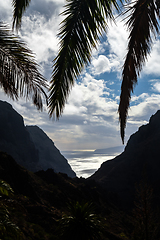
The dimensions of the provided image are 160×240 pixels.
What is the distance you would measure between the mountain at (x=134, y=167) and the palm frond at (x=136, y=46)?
52743 millimetres

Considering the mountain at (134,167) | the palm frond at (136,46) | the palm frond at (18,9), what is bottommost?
the mountain at (134,167)

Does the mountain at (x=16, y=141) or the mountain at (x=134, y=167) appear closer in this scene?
the mountain at (x=134, y=167)

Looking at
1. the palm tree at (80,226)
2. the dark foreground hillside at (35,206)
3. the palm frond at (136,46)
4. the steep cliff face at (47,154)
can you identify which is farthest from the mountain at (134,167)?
the steep cliff face at (47,154)

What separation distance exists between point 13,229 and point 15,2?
4715 millimetres

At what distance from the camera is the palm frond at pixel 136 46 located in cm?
228

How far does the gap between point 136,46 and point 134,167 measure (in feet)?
209

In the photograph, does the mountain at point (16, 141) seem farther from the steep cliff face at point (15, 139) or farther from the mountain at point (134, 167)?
the mountain at point (134, 167)

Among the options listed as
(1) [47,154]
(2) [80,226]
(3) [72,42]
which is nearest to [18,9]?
(3) [72,42]

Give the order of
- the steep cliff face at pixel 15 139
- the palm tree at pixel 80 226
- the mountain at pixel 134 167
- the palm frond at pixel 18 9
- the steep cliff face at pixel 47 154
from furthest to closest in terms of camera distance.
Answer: the steep cliff face at pixel 47 154
the steep cliff face at pixel 15 139
the mountain at pixel 134 167
the palm tree at pixel 80 226
the palm frond at pixel 18 9

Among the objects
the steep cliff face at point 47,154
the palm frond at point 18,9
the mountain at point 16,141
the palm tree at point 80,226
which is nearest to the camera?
the palm frond at point 18,9

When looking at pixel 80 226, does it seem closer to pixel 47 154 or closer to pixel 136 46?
pixel 136 46

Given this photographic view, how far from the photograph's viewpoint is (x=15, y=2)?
3.20 metres

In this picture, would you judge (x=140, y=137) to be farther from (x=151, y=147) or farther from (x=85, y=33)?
(x=85, y=33)

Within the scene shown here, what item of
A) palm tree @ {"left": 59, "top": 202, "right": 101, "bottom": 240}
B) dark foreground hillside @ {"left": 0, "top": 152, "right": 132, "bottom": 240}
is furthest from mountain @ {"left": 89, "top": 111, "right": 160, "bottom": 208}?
palm tree @ {"left": 59, "top": 202, "right": 101, "bottom": 240}
